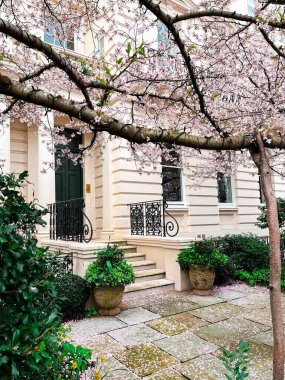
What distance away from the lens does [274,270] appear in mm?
3119

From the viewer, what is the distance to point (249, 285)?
7.50 metres

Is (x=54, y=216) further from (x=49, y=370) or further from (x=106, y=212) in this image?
(x=49, y=370)

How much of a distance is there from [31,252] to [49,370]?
878mm

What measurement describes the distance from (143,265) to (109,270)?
2.46 metres

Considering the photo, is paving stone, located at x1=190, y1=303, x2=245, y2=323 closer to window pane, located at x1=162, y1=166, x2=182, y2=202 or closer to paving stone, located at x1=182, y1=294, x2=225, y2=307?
paving stone, located at x1=182, y1=294, x2=225, y2=307

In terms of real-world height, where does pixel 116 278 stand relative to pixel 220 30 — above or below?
below

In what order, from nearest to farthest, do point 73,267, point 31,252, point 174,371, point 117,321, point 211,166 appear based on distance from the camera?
point 31,252, point 174,371, point 117,321, point 73,267, point 211,166

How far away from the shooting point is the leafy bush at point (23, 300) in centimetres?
171

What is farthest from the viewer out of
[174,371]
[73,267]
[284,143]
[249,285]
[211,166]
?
[211,166]

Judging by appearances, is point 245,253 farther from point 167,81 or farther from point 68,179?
point 68,179

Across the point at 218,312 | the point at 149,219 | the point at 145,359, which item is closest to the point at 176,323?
the point at 218,312

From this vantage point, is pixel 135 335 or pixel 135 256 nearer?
pixel 135 335

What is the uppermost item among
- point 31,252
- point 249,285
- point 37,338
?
point 31,252

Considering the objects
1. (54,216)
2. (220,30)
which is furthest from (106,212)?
(220,30)
